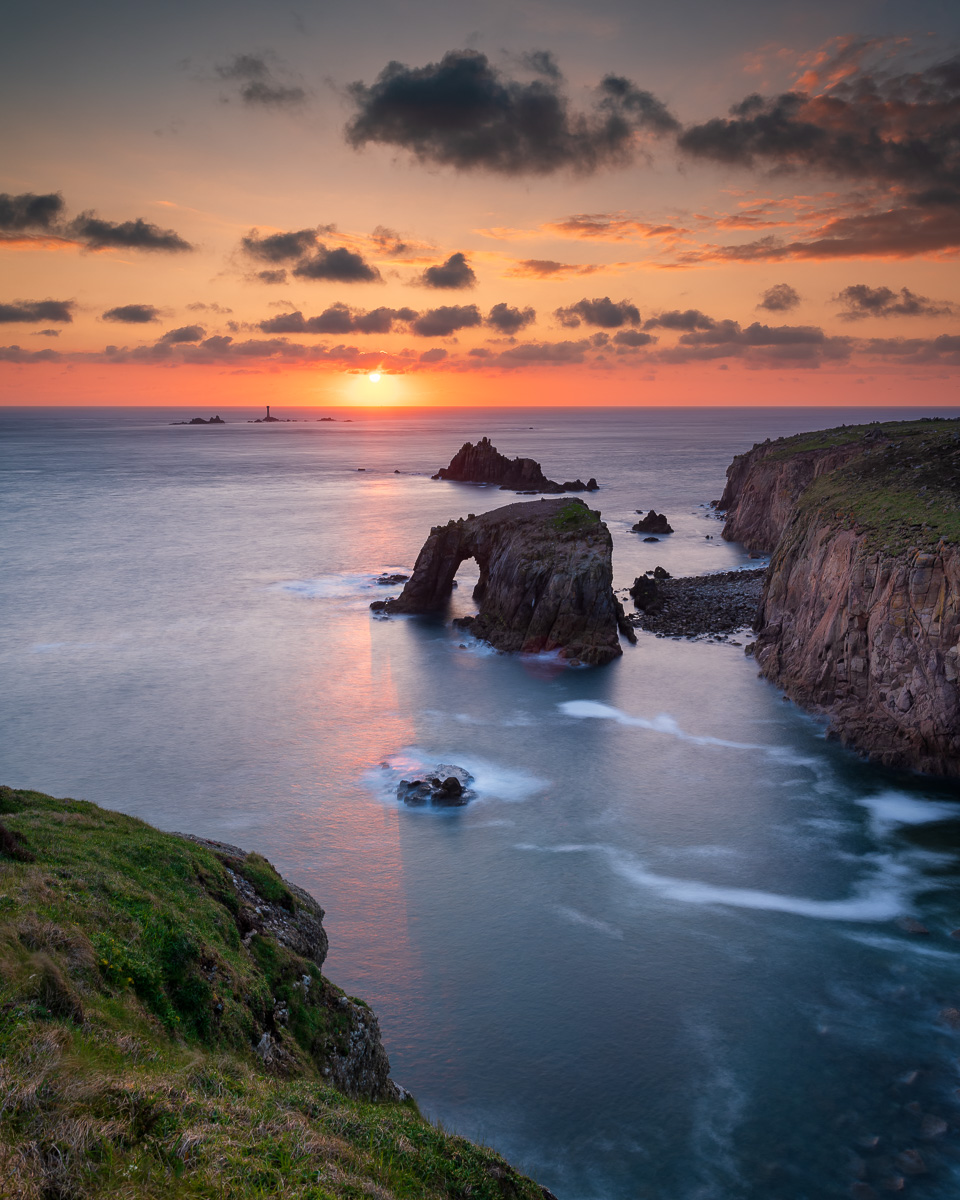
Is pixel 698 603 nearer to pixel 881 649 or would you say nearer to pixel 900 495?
pixel 900 495

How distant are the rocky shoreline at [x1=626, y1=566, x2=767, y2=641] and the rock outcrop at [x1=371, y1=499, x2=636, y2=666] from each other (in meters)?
6.96

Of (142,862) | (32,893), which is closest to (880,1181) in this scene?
(142,862)

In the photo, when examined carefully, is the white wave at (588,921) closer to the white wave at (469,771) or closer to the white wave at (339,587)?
the white wave at (469,771)

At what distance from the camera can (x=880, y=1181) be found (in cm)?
2438

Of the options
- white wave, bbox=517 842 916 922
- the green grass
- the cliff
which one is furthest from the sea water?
the green grass

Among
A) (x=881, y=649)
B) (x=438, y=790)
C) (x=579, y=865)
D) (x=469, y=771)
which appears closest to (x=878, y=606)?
(x=881, y=649)

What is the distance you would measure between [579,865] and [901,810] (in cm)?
1925

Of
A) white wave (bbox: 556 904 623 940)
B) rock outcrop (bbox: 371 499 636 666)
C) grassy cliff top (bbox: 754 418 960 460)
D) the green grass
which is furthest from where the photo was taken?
grassy cliff top (bbox: 754 418 960 460)

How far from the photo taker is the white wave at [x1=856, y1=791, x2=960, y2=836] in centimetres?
4512

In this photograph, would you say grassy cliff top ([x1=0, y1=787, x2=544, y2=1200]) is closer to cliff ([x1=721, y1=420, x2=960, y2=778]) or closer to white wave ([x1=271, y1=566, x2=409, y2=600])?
cliff ([x1=721, y1=420, x2=960, y2=778])

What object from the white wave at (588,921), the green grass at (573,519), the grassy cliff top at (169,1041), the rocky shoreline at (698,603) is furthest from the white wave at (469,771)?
the green grass at (573,519)

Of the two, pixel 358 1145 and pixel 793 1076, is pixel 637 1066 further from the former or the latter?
pixel 358 1145

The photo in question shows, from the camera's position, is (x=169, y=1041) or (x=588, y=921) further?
(x=588, y=921)

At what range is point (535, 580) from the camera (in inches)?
3061
